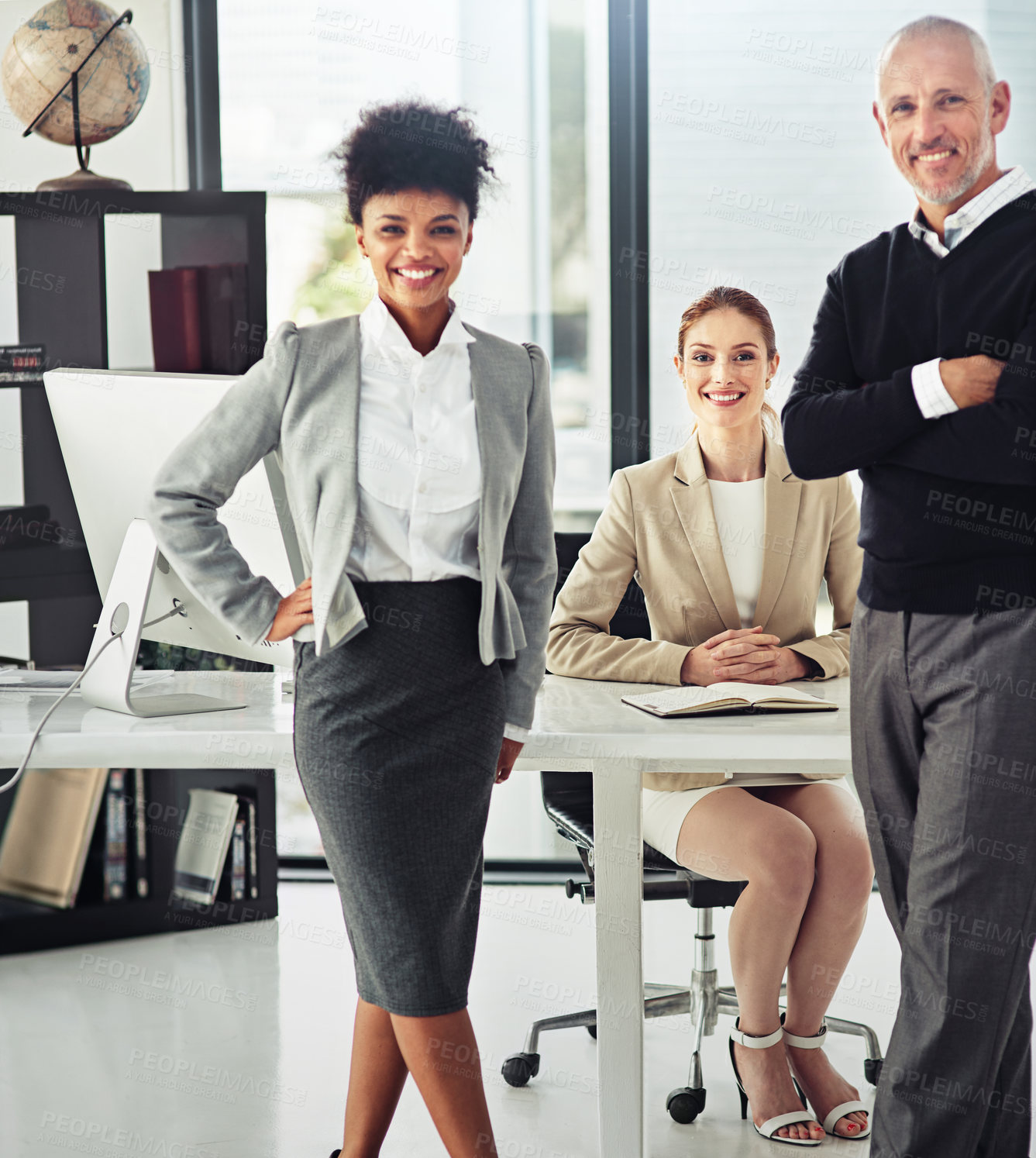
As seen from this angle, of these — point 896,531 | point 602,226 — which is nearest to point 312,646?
point 896,531

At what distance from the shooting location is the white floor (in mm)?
2111

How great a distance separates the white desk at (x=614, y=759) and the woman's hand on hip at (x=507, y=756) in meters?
0.10

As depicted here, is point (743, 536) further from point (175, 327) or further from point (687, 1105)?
point (175, 327)

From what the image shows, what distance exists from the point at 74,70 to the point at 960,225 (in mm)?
2137

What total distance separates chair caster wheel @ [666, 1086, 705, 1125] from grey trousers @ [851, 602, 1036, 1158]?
26.7 inches

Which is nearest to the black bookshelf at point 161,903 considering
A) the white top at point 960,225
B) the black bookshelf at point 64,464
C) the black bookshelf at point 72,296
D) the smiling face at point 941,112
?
the black bookshelf at point 64,464

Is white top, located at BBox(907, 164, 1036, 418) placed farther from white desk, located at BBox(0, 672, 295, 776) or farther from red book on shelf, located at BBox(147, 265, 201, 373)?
red book on shelf, located at BBox(147, 265, 201, 373)

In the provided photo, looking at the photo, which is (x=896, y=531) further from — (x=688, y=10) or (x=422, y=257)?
(x=688, y=10)

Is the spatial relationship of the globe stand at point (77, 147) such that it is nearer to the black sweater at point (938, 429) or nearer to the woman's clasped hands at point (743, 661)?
the woman's clasped hands at point (743, 661)

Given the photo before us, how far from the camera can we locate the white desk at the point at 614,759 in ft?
5.99

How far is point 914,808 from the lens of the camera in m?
1.55

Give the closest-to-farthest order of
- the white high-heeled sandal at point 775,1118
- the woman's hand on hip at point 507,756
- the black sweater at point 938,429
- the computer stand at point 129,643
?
1. the black sweater at point 938,429
2. the woman's hand on hip at point 507,756
3. the computer stand at point 129,643
4. the white high-heeled sandal at point 775,1118

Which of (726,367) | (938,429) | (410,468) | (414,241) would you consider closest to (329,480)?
(410,468)

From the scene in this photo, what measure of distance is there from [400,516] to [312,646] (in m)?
0.21
